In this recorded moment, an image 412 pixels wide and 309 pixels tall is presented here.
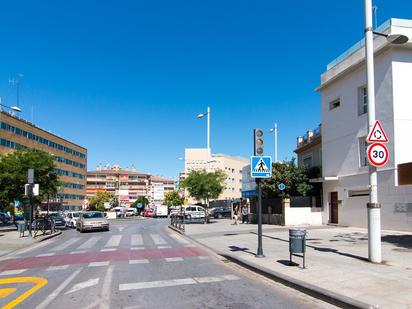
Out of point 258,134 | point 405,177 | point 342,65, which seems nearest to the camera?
point 258,134

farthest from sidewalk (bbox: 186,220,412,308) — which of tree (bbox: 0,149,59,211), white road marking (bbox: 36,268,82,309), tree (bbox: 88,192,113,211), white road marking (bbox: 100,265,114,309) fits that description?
tree (bbox: 88,192,113,211)

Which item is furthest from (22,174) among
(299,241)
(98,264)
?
(299,241)

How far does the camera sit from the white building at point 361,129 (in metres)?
21.2

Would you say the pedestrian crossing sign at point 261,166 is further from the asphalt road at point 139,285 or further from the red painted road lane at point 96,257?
the red painted road lane at point 96,257

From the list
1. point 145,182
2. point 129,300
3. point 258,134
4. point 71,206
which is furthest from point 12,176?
point 145,182

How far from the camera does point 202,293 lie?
26.8 ft

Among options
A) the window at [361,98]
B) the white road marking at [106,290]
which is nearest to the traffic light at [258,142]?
the white road marking at [106,290]

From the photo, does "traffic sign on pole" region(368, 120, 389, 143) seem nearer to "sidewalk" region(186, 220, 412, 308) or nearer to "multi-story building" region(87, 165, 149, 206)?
"sidewalk" region(186, 220, 412, 308)

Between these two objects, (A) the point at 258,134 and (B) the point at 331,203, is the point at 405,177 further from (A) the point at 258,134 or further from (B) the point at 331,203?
(B) the point at 331,203

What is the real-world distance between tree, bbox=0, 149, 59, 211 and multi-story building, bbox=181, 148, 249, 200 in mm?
71477

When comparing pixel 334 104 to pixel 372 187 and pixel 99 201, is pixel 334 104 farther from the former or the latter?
pixel 99 201

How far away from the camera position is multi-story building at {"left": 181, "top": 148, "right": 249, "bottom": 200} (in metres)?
111

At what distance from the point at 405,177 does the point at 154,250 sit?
10314 mm

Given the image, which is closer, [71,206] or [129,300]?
[129,300]
